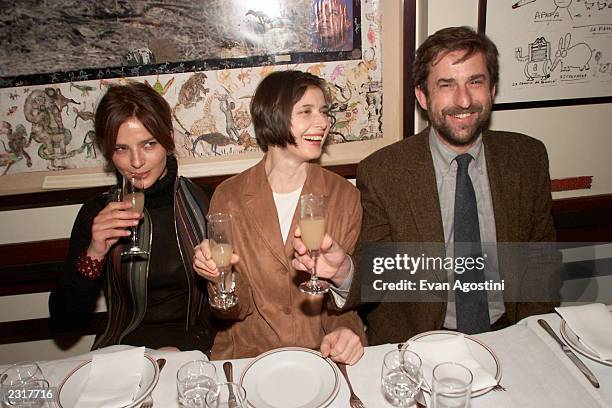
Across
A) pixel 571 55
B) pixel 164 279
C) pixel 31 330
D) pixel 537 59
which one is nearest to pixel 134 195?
pixel 164 279

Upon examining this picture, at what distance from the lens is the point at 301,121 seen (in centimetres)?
223

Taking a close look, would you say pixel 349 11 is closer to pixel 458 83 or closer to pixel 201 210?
pixel 458 83

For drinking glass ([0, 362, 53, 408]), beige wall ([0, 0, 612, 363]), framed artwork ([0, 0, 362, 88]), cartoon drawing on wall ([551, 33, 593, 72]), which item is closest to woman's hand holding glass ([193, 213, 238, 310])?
drinking glass ([0, 362, 53, 408])

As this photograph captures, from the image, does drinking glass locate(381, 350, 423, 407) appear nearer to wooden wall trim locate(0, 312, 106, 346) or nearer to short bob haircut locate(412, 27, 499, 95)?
short bob haircut locate(412, 27, 499, 95)

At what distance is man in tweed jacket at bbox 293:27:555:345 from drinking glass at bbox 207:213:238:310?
27.6 inches

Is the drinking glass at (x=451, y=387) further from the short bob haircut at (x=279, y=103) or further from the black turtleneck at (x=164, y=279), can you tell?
the black turtleneck at (x=164, y=279)

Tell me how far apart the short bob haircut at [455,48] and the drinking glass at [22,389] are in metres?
1.96

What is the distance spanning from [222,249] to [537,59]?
2.24m

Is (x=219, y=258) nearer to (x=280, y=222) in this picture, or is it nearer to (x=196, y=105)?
(x=280, y=222)

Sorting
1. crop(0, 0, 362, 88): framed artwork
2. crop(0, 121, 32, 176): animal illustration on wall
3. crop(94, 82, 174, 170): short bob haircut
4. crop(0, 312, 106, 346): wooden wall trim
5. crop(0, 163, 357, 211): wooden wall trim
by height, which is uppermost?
crop(0, 0, 362, 88): framed artwork

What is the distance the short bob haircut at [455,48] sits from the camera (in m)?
2.29

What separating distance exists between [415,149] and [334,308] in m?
0.85

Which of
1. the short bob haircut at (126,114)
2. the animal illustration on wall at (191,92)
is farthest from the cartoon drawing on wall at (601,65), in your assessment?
the short bob haircut at (126,114)

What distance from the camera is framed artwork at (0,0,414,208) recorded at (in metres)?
2.65
